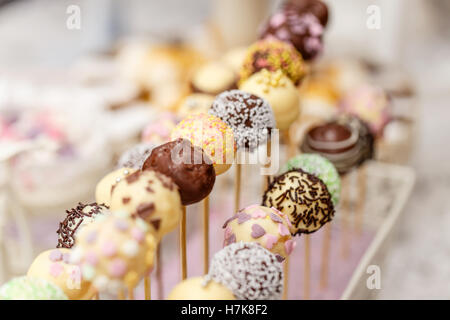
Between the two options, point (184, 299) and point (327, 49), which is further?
point (327, 49)

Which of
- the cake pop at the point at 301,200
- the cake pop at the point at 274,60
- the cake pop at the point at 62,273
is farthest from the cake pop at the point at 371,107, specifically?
the cake pop at the point at 62,273

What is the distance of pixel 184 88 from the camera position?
1.65m

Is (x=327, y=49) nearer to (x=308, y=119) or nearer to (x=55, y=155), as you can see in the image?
(x=308, y=119)

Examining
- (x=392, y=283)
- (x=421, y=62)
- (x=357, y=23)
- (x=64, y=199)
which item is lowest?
(x=392, y=283)

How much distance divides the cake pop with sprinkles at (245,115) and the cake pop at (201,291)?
0.65 ft

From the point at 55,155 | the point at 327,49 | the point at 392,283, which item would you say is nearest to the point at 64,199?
the point at 55,155

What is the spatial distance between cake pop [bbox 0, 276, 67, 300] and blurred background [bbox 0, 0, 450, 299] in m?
0.32

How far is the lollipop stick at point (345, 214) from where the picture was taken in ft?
3.19

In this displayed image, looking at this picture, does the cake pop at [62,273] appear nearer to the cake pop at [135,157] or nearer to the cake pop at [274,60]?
the cake pop at [135,157]

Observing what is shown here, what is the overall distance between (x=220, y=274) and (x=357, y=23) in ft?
5.36

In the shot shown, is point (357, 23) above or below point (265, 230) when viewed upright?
above

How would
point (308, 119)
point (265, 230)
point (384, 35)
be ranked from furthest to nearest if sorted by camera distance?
1. point (384, 35)
2. point (308, 119)
3. point (265, 230)

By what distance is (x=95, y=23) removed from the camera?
263 cm

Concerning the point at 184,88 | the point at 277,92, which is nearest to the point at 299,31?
the point at 277,92
